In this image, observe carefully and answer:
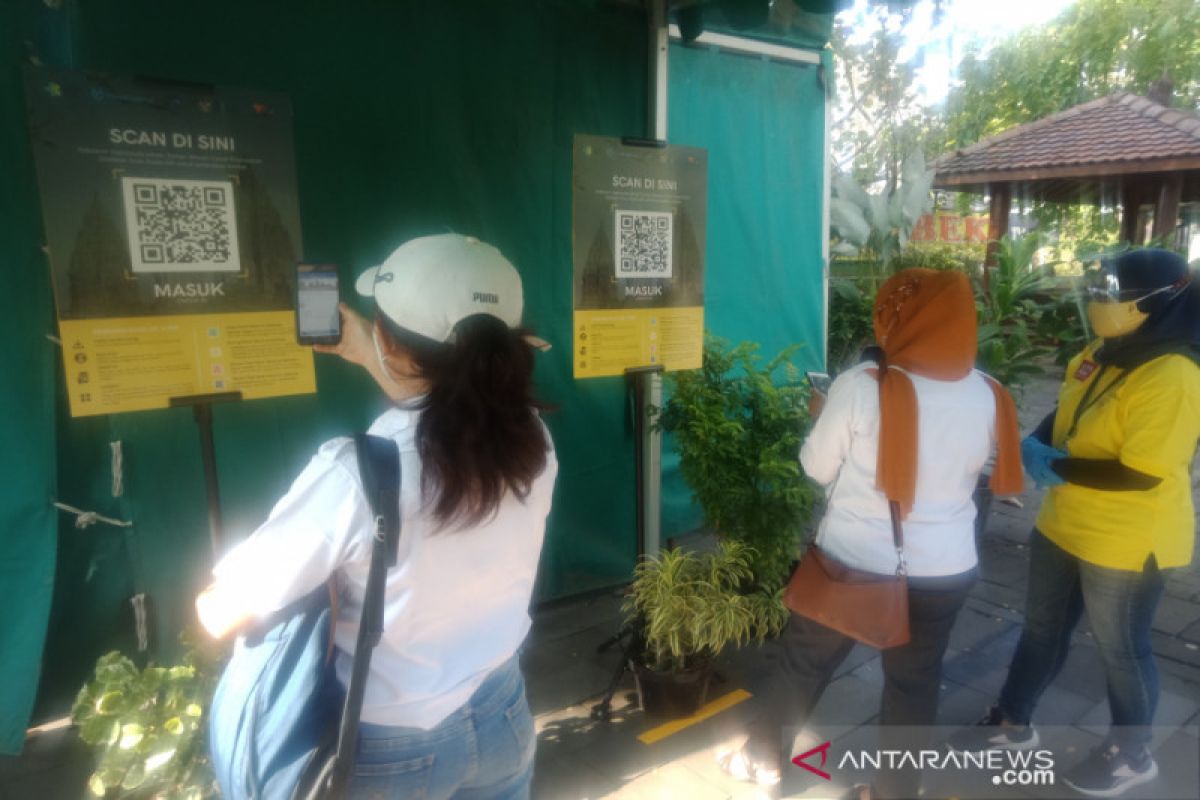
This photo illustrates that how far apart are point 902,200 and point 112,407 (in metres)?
6.00

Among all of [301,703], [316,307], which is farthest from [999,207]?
[301,703]

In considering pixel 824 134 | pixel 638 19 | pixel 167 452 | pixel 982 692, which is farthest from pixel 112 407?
pixel 824 134

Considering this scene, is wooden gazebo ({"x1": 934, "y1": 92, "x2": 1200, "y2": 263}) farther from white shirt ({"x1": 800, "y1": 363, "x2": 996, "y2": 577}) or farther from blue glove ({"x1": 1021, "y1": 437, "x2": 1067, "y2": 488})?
white shirt ({"x1": 800, "y1": 363, "x2": 996, "y2": 577})

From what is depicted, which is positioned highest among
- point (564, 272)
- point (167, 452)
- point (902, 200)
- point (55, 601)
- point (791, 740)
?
point (902, 200)

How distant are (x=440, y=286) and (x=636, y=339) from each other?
2162 millimetres

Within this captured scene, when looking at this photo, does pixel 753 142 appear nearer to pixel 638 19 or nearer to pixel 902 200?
pixel 638 19

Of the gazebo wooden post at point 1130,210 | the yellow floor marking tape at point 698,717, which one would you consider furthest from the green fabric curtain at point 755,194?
the gazebo wooden post at point 1130,210

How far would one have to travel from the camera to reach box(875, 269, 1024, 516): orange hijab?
6.88 feet

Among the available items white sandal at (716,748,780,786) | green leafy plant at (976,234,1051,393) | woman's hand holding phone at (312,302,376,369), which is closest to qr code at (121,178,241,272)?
woman's hand holding phone at (312,302,376,369)

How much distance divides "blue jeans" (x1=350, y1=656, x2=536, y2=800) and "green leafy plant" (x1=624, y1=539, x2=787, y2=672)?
4.92 feet

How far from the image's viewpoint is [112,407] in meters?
2.38

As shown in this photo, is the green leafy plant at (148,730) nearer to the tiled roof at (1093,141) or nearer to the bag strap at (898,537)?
the bag strap at (898,537)

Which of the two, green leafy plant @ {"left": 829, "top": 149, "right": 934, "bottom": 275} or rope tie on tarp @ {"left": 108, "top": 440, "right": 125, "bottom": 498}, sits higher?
green leafy plant @ {"left": 829, "top": 149, "right": 934, "bottom": 275}

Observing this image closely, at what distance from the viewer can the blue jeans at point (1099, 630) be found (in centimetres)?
241
